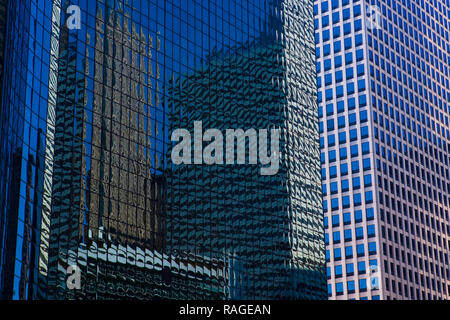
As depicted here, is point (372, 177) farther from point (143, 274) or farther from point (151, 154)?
point (143, 274)

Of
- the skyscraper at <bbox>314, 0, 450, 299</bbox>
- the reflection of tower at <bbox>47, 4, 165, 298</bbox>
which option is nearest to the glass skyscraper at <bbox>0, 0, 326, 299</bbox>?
the reflection of tower at <bbox>47, 4, 165, 298</bbox>

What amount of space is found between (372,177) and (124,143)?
87804 millimetres

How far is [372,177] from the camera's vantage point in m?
183

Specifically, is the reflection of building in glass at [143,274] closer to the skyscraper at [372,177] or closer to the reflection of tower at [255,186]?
the reflection of tower at [255,186]

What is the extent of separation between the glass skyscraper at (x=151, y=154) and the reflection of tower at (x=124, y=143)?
0.66 feet

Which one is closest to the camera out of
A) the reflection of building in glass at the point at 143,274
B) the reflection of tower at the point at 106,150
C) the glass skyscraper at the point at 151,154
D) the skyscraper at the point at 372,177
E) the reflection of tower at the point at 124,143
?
the glass skyscraper at the point at 151,154

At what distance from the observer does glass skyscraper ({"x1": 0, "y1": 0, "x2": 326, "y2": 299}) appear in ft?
277

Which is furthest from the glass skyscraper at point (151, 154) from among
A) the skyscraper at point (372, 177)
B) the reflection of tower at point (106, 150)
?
the skyscraper at point (372, 177)

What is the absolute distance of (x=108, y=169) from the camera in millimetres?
103312

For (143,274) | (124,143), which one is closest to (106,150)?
(124,143)

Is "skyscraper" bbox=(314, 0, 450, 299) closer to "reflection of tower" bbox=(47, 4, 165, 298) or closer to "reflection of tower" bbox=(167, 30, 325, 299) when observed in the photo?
"reflection of tower" bbox=(167, 30, 325, 299)

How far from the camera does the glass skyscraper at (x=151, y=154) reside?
8438 centimetres
